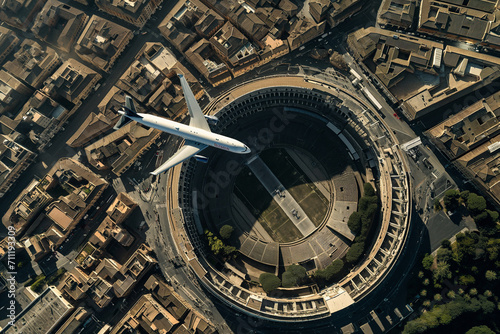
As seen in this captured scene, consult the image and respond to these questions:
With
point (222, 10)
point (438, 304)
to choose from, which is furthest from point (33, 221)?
point (438, 304)

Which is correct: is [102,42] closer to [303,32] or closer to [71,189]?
[71,189]

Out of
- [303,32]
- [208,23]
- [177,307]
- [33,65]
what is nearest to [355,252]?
[177,307]

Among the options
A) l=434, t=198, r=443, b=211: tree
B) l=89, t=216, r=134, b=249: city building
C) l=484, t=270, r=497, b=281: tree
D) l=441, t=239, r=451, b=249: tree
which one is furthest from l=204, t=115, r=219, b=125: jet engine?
l=484, t=270, r=497, b=281: tree

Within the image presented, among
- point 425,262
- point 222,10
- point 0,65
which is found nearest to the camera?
point 425,262

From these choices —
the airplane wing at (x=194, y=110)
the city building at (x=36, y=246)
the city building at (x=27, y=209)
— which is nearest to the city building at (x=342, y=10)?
the airplane wing at (x=194, y=110)

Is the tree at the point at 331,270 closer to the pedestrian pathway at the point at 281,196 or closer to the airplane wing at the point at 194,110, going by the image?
the pedestrian pathway at the point at 281,196

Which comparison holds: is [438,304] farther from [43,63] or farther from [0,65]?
[0,65]

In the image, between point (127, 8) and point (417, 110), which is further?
point (127, 8)
